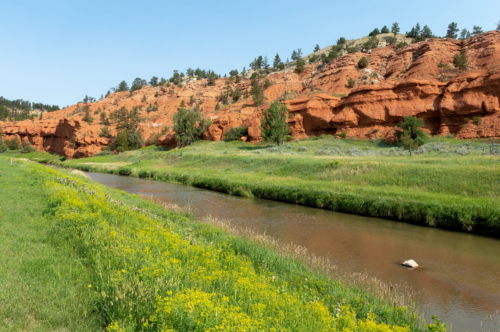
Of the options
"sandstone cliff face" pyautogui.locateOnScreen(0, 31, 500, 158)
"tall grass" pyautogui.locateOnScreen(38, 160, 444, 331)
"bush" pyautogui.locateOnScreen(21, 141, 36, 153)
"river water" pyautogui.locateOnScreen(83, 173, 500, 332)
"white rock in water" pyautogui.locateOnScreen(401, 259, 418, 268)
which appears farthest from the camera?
"bush" pyautogui.locateOnScreen(21, 141, 36, 153)

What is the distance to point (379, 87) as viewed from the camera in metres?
51.5

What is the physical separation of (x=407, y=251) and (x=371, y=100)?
42.1 m

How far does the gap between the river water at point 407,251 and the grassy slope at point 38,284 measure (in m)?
7.72

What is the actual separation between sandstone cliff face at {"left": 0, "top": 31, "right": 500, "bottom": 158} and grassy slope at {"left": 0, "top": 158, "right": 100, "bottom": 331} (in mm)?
45494

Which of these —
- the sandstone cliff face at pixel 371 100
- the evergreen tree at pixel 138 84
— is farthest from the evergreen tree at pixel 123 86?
the sandstone cliff face at pixel 371 100

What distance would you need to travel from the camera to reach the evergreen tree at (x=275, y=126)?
2083 inches

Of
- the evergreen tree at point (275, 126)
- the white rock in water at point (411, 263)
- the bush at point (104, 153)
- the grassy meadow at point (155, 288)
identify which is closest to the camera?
the grassy meadow at point (155, 288)

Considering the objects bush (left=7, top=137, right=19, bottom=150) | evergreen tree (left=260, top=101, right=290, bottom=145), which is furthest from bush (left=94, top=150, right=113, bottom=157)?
evergreen tree (left=260, top=101, right=290, bottom=145)

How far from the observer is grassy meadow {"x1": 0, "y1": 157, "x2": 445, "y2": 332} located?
16.1 ft

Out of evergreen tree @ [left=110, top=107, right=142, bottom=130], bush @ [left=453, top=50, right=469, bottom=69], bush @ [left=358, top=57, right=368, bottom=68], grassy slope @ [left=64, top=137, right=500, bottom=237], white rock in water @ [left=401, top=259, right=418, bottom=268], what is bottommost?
white rock in water @ [left=401, top=259, right=418, bottom=268]

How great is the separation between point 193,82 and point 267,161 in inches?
3092

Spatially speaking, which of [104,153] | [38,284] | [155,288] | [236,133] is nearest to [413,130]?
[236,133]

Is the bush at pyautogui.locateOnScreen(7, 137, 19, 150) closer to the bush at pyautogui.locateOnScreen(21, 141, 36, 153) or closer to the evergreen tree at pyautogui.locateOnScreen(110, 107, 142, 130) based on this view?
the bush at pyautogui.locateOnScreen(21, 141, 36, 153)

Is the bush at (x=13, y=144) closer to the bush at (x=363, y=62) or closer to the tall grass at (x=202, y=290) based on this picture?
the bush at (x=363, y=62)
